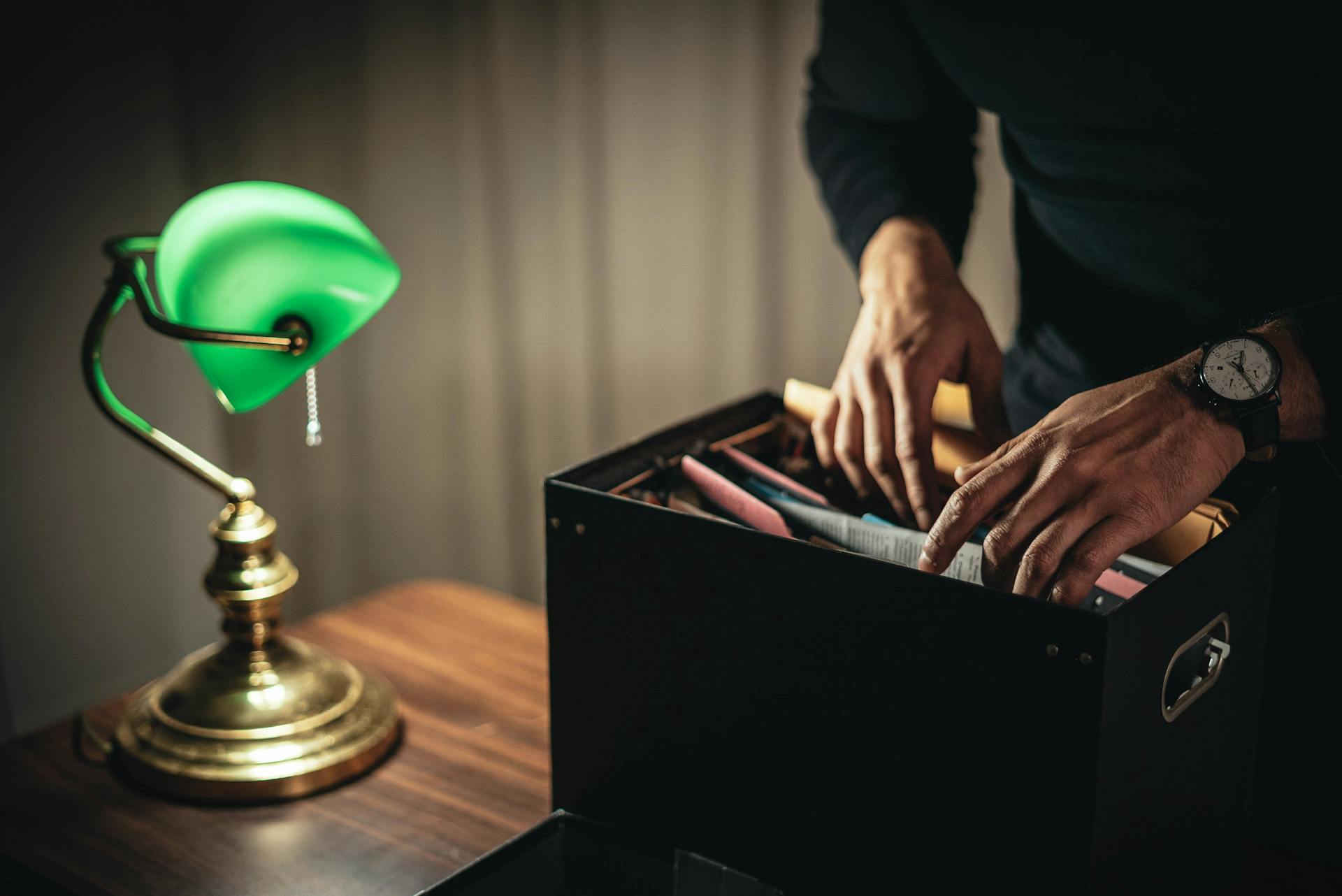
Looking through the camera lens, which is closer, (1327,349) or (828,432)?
(1327,349)

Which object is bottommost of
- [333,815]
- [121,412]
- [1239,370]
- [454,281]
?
[333,815]

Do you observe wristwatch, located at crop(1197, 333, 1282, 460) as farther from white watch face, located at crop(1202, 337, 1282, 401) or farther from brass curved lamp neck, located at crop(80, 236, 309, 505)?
brass curved lamp neck, located at crop(80, 236, 309, 505)

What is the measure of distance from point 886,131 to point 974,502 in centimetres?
60

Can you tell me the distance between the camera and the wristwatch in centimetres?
63

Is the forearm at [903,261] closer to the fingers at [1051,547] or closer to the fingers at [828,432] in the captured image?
the fingers at [828,432]

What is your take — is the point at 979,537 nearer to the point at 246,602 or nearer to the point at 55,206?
the point at 246,602

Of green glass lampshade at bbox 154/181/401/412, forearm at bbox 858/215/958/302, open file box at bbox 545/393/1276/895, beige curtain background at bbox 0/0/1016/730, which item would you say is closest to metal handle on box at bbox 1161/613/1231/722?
open file box at bbox 545/393/1276/895

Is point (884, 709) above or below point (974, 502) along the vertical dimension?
below

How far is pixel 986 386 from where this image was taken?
85cm

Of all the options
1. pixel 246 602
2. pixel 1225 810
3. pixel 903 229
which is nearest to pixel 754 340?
pixel 903 229

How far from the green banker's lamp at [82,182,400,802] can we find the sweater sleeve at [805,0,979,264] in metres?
0.43

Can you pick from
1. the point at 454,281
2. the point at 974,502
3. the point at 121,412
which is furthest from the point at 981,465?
the point at 454,281

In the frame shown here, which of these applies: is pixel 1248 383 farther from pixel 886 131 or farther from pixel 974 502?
pixel 886 131

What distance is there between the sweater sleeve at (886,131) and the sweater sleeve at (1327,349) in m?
0.39
